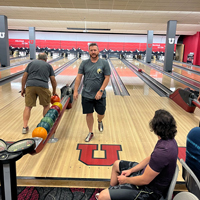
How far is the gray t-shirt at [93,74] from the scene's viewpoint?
272 centimetres

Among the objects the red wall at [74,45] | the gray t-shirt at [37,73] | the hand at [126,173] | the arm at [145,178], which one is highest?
the red wall at [74,45]

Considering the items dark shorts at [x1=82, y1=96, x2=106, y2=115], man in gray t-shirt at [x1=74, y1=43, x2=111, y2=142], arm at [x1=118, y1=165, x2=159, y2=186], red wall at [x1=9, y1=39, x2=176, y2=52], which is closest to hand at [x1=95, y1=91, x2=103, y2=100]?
man in gray t-shirt at [x1=74, y1=43, x2=111, y2=142]

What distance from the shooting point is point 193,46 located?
17297 mm

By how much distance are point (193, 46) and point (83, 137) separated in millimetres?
16767

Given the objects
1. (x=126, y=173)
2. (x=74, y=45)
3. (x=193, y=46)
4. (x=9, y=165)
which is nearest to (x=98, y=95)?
(x=126, y=173)

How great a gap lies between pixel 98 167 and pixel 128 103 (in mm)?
2824

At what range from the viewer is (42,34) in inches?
823

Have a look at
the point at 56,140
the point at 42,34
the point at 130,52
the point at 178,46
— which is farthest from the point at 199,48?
the point at 56,140

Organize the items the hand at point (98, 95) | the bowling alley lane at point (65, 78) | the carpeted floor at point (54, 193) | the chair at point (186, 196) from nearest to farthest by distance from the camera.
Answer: the chair at point (186, 196) < the carpeted floor at point (54, 193) < the hand at point (98, 95) < the bowling alley lane at point (65, 78)

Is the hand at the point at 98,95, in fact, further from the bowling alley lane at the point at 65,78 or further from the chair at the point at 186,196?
the bowling alley lane at the point at 65,78

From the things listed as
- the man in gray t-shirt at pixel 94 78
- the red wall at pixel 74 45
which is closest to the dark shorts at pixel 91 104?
the man in gray t-shirt at pixel 94 78

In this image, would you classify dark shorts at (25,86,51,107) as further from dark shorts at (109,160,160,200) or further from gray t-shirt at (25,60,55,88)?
dark shorts at (109,160,160,200)

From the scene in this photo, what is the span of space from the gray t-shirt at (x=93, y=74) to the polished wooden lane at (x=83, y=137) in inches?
28.9

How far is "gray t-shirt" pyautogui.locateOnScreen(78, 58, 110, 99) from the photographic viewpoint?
8.93ft
